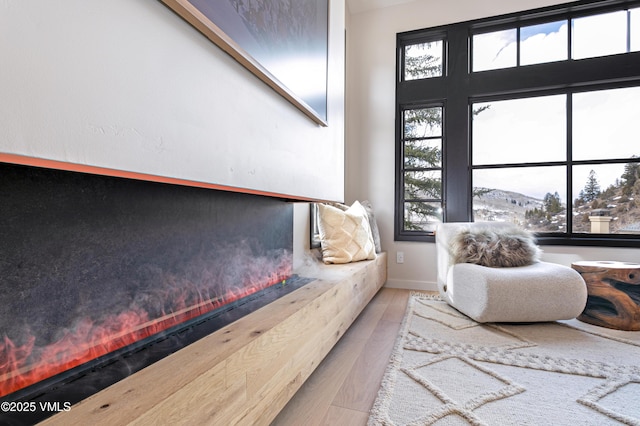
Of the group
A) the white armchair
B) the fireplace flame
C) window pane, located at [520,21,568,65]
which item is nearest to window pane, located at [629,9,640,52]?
window pane, located at [520,21,568,65]

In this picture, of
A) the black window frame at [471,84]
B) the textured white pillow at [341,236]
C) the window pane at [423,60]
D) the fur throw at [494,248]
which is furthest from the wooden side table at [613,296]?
the window pane at [423,60]

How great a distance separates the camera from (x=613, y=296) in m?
2.06

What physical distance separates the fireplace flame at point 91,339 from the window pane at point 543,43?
3559mm

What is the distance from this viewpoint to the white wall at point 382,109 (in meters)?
3.18

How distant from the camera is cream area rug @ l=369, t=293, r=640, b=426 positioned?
114 centimetres

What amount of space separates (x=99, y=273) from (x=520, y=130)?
11.6 ft

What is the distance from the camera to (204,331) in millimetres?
954

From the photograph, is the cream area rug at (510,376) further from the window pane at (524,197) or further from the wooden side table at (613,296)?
the window pane at (524,197)

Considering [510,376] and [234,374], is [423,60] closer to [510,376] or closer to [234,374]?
[510,376]

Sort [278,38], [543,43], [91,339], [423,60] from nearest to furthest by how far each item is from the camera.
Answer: [91,339], [278,38], [543,43], [423,60]

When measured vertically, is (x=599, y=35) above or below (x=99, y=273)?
above

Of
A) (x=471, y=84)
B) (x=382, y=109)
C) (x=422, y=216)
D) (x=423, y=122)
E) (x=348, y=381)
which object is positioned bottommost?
(x=348, y=381)

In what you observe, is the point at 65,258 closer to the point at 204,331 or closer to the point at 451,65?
the point at 204,331

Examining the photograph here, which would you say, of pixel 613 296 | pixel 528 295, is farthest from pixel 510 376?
pixel 613 296
